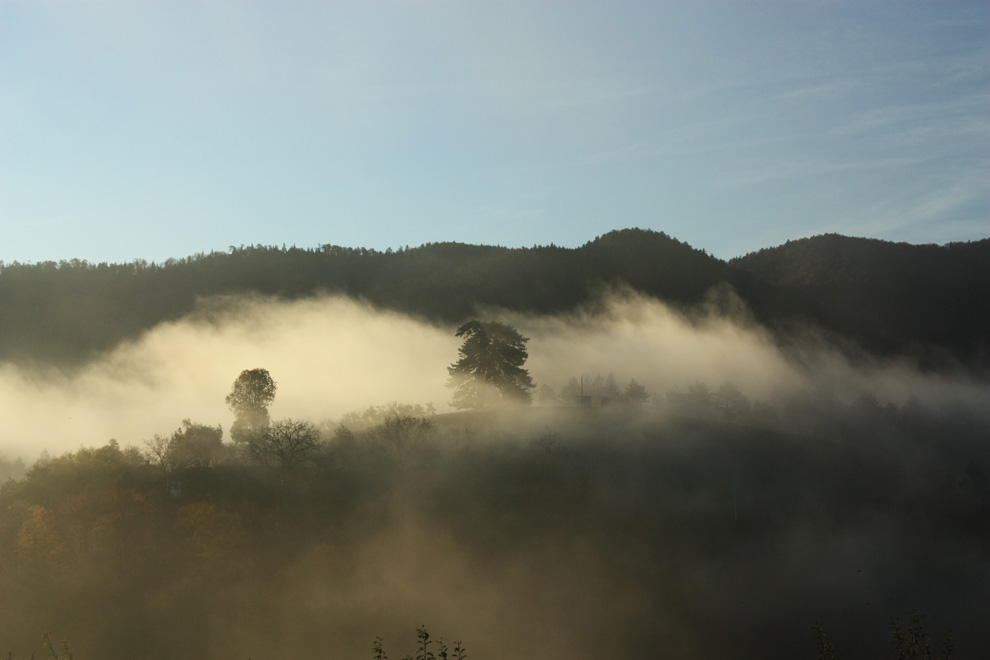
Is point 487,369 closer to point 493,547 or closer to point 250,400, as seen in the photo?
point 250,400

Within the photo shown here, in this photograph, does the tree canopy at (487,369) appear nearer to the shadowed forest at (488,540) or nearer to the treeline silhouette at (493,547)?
the shadowed forest at (488,540)

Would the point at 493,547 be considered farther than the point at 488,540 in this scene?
No

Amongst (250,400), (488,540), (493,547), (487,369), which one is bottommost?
(493,547)

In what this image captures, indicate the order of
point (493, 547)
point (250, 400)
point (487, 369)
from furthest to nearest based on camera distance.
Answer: point (487, 369)
point (250, 400)
point (493, 547)

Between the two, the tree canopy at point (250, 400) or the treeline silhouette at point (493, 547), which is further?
the tree canopy at point (250, 400)

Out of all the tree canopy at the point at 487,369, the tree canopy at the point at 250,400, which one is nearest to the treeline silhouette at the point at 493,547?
the tree canopy at the point at 250,400

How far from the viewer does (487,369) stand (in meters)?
119

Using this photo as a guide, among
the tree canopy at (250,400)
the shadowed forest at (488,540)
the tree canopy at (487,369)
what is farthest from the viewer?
the tree canopy at (487,369)

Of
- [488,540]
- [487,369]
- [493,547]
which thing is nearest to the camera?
[493,547]

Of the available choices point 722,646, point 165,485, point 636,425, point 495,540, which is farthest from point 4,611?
point 636,425

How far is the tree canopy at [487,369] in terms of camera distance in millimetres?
118875

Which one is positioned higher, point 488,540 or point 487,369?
point 487,369

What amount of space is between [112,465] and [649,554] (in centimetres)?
6340

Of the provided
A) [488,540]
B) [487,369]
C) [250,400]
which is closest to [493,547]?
[488,540]
